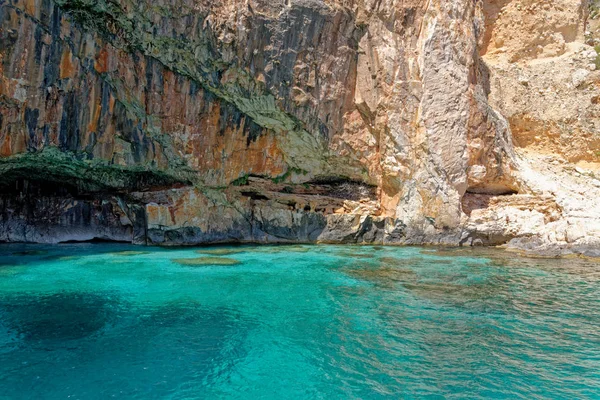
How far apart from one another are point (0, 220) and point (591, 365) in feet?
70.8

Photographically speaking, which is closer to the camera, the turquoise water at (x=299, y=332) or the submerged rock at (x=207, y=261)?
the turquoise water at (x=299, y=332)

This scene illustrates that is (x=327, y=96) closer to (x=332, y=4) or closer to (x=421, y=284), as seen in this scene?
(x=332, y=4)

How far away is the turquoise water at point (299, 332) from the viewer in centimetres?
478

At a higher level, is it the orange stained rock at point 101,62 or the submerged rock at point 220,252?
the orange stained rock at point 101,62

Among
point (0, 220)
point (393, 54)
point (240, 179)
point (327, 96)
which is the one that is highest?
point (393, 54)

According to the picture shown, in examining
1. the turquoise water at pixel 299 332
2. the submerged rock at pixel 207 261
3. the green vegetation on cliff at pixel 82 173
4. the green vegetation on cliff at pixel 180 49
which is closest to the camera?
the turquoise water at pixel 299 332

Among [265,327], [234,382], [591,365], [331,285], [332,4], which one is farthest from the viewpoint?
[332,4]

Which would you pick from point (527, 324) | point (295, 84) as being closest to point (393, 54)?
point (295, 84)

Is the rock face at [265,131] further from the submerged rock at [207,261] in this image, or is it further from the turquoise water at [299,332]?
the turquoise water at [299,332]

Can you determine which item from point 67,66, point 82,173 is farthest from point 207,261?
point 67,66

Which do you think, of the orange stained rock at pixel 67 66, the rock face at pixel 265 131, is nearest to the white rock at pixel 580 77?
the rock face at pixel 265 131

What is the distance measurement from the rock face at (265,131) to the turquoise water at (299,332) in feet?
19.2

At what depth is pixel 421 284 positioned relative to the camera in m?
9.80

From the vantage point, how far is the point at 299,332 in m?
6.50
